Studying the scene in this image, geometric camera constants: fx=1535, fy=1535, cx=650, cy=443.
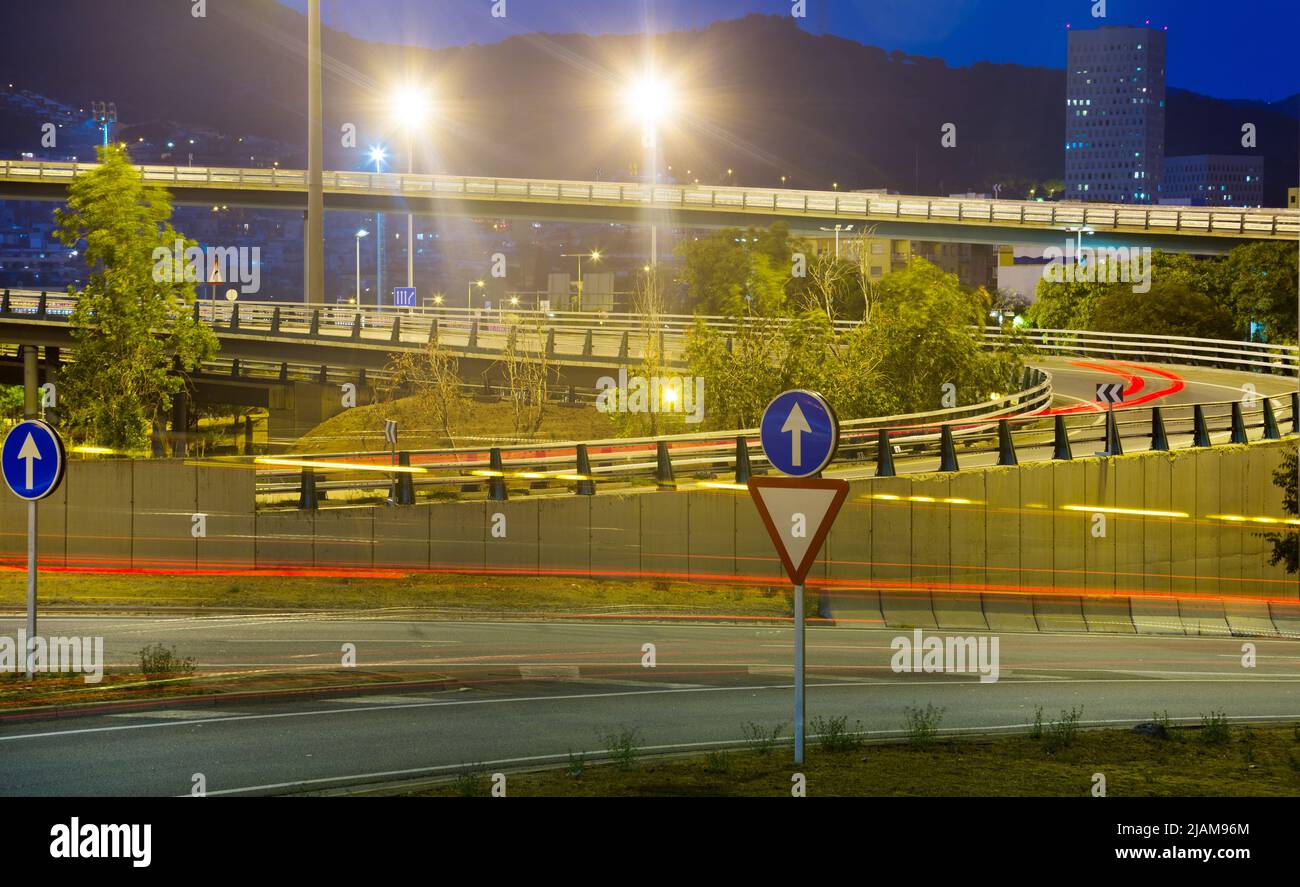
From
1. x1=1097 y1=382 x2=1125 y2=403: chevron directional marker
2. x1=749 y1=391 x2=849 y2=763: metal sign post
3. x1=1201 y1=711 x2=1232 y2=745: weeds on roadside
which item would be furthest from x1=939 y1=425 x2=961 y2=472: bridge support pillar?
x1=1097 y1=382 x2=1125 y2=403: chevron directional marker

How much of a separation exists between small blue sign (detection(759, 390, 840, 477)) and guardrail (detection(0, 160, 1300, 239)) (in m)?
78.4

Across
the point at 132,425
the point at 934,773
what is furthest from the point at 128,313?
the point at 934,773

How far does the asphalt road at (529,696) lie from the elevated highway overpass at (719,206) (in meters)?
67.2

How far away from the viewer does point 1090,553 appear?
27188 mm

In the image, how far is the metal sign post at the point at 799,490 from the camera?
995 centimetres

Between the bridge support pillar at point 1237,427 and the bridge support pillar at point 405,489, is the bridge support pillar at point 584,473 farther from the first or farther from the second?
the bridge support pillar at point 1237,427

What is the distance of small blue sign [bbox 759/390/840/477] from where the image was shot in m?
10.2

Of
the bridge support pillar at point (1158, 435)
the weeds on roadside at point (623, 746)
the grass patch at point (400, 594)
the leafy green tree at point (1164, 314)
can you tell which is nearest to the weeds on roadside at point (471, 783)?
the weeds on roadside at point (623, 746)

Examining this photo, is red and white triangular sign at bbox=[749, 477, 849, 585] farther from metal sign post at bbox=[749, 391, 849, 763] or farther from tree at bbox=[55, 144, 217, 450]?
tree at bbox=[55, 144, 217, 450]

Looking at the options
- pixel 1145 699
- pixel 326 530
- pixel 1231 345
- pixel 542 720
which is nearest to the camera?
pixel 542 720
